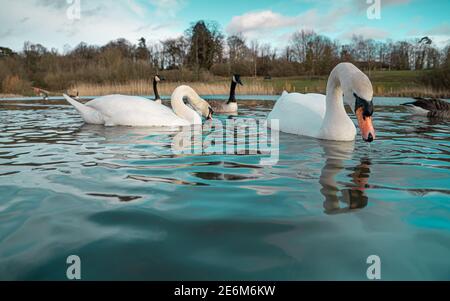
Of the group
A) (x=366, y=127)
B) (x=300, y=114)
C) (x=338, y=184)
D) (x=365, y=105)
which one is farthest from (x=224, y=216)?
(x=300, y=114)

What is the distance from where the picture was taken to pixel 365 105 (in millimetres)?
3822

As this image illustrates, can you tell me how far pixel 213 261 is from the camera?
1.73 m

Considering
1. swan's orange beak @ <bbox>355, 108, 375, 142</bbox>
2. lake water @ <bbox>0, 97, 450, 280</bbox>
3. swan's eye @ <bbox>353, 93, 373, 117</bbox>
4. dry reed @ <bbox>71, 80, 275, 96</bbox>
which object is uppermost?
dry reed @ <bbox>71, 80, 275, 96</bbox>

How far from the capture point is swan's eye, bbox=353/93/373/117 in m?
3.78

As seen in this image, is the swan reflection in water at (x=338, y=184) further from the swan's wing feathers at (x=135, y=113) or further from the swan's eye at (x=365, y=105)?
the swan's wing feathers at (x=135, y=113)

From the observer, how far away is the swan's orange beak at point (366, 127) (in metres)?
3.70

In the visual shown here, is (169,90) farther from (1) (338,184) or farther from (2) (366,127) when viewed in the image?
(1) (338,184)

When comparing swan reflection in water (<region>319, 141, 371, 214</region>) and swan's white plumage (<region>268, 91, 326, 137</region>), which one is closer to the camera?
swan reflection in water (<region>319, 141, 371, 214</region>)

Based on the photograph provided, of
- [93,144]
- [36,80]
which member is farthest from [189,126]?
[36,80]

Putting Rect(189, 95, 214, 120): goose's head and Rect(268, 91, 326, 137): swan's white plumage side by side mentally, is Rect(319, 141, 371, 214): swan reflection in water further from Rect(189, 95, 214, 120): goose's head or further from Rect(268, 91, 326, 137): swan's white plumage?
Rect(189, 95, 214, 120): goose's head

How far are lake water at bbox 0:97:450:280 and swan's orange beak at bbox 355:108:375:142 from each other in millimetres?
293

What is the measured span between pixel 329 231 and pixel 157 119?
5462mm

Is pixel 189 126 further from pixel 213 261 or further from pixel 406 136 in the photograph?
pixel 213 261

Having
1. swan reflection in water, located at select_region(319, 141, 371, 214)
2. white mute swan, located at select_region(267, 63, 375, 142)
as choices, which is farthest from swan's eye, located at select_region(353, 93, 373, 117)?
swan reflection in water, located at select_region(319, 141, 371, 214)
